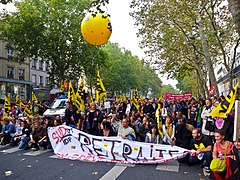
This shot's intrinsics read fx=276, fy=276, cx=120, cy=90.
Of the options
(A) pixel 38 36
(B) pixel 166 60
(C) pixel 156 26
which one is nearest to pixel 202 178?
(C) pixel 156 26

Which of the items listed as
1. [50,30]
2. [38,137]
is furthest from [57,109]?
[50,30]

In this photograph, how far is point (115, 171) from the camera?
22.2 feet

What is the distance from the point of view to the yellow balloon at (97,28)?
23.2 feet

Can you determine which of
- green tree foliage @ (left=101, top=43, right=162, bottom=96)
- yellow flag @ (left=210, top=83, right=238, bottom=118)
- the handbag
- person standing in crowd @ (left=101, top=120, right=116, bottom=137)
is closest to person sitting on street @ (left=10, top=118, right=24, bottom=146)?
person standing in crowd @ (left=101, top=120, right=116, bottom=137)

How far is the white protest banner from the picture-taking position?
735 centimetres

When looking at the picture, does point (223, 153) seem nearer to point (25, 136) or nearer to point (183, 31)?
point (25, 136)

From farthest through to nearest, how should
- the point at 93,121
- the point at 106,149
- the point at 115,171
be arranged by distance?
the point at 93,121 → the point at 106,149 → the point at 115,171

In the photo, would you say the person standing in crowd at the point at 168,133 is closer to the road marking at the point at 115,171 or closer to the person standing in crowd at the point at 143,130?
→ the person standing in crowd at the point at 143,130

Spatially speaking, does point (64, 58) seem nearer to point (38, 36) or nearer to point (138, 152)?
point (38, 36)

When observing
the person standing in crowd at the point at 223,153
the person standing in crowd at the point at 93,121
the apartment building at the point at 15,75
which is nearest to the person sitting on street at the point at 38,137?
the person standing in crowd at the point at 93,121

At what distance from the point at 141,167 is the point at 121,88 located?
5151cm

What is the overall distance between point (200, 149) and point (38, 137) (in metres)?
5.87

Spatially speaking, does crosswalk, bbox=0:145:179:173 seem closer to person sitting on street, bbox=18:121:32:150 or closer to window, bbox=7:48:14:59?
person sitting on street, bbox=18:121:32:150

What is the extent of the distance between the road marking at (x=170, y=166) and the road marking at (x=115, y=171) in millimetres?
748
